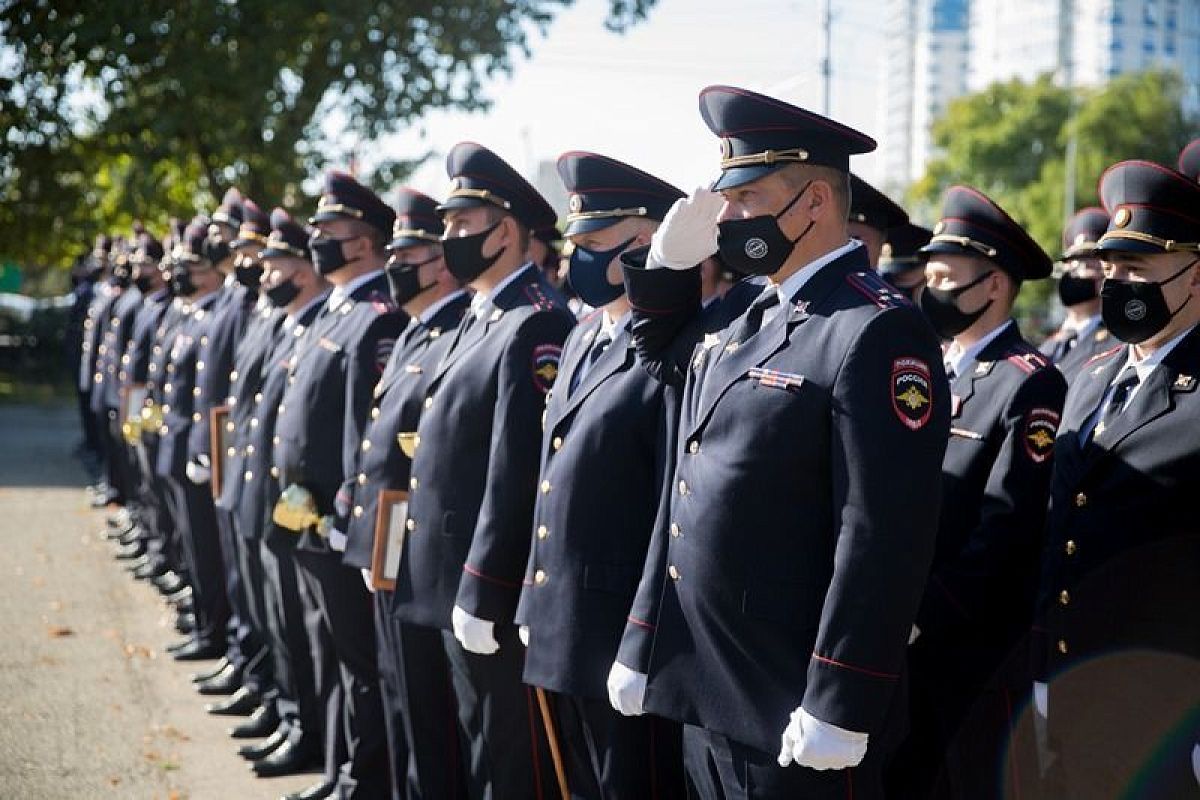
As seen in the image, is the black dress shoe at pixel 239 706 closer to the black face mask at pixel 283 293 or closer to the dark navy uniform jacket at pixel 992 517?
the black face mask at pixel 283 293

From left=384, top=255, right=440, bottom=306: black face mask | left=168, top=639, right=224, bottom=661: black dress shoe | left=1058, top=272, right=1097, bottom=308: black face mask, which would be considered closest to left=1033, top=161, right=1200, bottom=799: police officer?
left=384, top=255, right=440, bottom=306: black face mask

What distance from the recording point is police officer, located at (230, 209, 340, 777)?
606 centimetres

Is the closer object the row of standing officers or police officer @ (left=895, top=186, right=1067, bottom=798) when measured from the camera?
the row of standing officers

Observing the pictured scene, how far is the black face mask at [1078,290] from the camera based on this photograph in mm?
7070

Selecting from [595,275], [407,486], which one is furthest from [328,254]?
[595,275]

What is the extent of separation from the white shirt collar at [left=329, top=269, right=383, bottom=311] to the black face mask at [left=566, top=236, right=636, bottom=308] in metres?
2.10

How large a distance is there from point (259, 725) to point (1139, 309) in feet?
A: 15.0

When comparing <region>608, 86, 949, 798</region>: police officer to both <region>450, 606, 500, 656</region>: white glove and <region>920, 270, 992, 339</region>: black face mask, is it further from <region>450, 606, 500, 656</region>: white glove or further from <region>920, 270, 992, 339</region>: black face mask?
<region>920, 270, 992, 339</region>: black face mask

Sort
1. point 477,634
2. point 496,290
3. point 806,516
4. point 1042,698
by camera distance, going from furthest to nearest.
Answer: point 496,290, point 477,634, point 1042,698, point 806,516

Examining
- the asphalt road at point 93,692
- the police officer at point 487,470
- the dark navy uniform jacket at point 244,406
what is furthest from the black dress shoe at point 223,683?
the police officer at point 487,470

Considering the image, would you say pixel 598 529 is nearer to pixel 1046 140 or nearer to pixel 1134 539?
pixel 1134 539

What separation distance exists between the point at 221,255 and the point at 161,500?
91.2 inches

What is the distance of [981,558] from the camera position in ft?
13.5

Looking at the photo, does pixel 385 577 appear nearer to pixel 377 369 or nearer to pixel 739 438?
pixel 377 369
